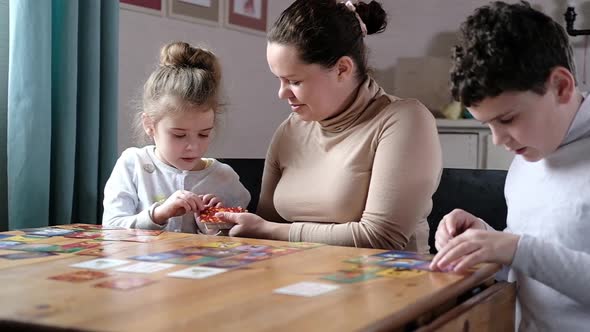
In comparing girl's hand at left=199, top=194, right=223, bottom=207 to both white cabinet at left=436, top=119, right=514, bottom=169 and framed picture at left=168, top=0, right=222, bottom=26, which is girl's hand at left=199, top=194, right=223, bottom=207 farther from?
white cabinet at left=436, top=119, right=514, bottom=169

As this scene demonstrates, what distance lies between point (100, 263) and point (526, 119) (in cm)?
76

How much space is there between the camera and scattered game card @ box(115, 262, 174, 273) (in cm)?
130

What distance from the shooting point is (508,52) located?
4.42ft

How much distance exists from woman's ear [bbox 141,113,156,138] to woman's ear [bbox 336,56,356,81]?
532 mm

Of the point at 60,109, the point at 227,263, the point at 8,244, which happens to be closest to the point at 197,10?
the point at 60,109

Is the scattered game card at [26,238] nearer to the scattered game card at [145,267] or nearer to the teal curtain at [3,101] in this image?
the scattered game card at [145,267]

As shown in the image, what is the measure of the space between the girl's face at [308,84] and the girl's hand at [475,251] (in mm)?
726

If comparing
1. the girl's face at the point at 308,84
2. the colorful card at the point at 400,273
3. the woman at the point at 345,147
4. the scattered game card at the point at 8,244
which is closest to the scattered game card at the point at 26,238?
the scattered game card at the point at 8,244

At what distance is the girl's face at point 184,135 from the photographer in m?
2.08

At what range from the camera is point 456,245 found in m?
1.31

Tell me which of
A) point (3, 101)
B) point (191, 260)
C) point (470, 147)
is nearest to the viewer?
point (191, 260)

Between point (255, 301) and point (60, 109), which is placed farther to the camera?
point (60, 109)

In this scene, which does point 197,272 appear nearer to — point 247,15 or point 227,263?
point 227,263

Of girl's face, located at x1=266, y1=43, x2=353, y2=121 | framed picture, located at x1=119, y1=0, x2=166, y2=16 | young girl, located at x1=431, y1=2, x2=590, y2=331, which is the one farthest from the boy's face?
framed picture, located at x1=119, y1=0, x2=166, y2=16
